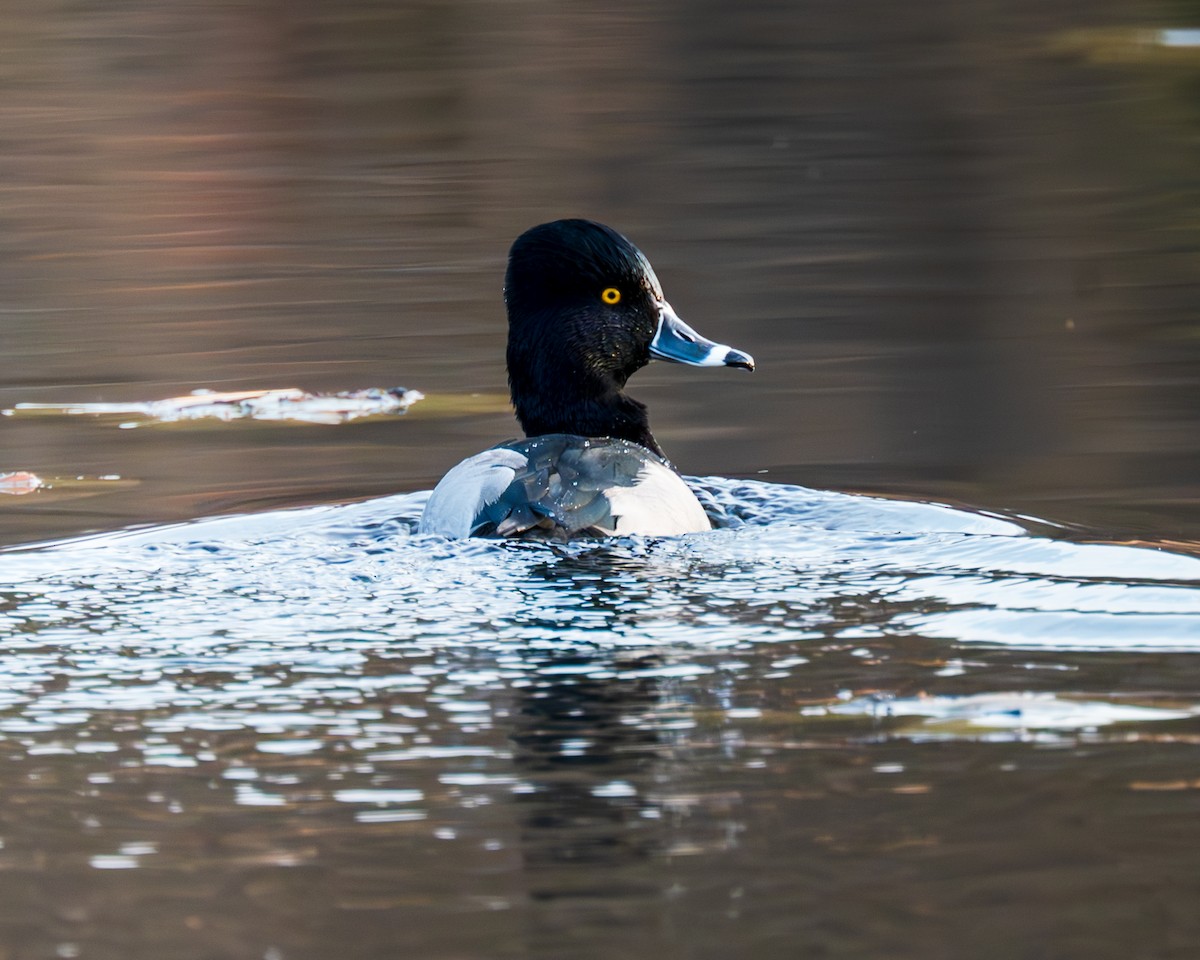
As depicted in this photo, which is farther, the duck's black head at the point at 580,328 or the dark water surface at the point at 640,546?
the duck's black head at the point at 580,328

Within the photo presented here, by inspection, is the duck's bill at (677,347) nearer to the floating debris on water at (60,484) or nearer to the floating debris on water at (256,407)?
the floating debris on water at (256,407)

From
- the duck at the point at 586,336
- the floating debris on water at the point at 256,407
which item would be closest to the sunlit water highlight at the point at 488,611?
the duck at the point at 586,336

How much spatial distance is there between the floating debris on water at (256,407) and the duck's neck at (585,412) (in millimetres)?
1571

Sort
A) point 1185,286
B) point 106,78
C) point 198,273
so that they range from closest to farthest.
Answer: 1. point 1185,286
2. point 198,273
3. point 106,78

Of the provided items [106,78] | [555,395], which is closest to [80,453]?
[555,395]

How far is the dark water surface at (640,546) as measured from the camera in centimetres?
288

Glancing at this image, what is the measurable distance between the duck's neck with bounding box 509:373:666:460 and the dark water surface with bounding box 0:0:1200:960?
1.28ft

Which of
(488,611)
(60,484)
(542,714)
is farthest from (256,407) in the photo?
(542,714)

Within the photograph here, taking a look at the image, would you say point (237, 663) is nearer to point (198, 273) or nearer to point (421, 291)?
point (421, 291)

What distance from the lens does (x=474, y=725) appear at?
3580mm

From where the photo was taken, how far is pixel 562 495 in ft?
16.6

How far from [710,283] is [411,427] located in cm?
269

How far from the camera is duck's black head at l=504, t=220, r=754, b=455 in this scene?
6.15m

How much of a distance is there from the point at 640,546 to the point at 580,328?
4.57 feet
